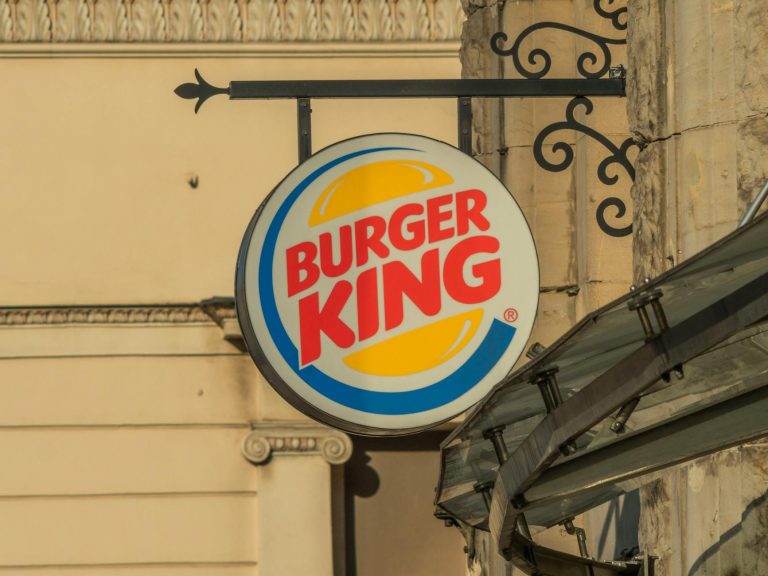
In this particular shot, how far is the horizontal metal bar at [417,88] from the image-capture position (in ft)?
23.7

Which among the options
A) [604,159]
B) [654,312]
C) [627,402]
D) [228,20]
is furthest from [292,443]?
[654,312]

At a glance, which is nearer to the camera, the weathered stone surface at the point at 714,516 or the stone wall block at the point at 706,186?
the weathered stone surface at the point at 714,516

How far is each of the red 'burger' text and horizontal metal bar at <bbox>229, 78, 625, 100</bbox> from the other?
1.35ft

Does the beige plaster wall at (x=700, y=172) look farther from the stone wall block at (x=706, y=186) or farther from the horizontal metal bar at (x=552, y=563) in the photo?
the horizontal metal bar at (x=552, y=563)

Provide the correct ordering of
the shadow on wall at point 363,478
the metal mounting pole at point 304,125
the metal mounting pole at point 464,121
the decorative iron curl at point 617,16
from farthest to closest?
the shadow on wall at point 363,478, the decorative iron curl at point 617,16, the metal mounting pole at point 464,121, the metal mounting pole at point 304,125

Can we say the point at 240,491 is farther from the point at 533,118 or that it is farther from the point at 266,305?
the point at 266,305

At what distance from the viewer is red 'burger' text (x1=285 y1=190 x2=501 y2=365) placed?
7.05m

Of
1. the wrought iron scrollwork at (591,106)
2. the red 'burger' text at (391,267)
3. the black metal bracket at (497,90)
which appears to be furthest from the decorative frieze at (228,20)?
the red 'burger' text at (391,267)

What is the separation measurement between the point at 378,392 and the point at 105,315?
6788mm

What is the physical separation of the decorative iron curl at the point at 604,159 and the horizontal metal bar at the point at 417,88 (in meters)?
0.11

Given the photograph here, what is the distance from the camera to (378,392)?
6891mm

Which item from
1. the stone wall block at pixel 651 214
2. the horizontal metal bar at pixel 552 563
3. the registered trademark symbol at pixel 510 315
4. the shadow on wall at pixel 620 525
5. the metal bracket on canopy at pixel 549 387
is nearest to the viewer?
the metal bracket on canopy at pixel 549 387

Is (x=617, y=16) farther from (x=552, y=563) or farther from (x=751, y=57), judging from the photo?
(x=552, y=563)

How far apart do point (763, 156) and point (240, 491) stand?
801cm
